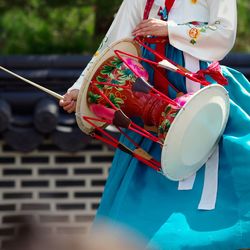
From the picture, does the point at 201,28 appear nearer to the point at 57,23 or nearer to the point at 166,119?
the point at 166,119

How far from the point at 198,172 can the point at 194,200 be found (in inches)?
4.1

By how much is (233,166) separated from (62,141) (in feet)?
6.80

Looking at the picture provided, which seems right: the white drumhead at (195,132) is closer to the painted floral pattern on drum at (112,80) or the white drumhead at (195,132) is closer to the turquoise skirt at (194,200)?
the turquoise skirt at (194,200)

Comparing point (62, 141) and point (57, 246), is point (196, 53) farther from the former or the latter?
point (62, 141)

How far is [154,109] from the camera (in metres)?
2.47

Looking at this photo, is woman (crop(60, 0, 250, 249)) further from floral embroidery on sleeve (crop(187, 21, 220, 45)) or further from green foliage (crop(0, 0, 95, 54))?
green foliage (crop(0, 0, 95, 54))

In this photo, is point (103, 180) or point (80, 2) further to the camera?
point (80, 2)

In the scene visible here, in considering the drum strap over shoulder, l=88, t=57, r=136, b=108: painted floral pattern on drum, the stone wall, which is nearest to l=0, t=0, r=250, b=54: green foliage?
the stone wall

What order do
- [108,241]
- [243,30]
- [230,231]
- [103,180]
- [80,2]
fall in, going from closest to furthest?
[108,241] → [230,231] → [103,180] → [80,2] → [243,30]

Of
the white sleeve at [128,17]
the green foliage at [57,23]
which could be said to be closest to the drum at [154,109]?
the white sleeve at [128,17]

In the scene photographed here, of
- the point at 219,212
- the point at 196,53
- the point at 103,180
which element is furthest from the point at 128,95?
the point at 103,180

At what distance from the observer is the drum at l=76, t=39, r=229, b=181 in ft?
7.84

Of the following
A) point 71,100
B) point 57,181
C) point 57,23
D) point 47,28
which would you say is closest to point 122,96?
point 71,100

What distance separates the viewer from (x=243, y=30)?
5.83 metres
